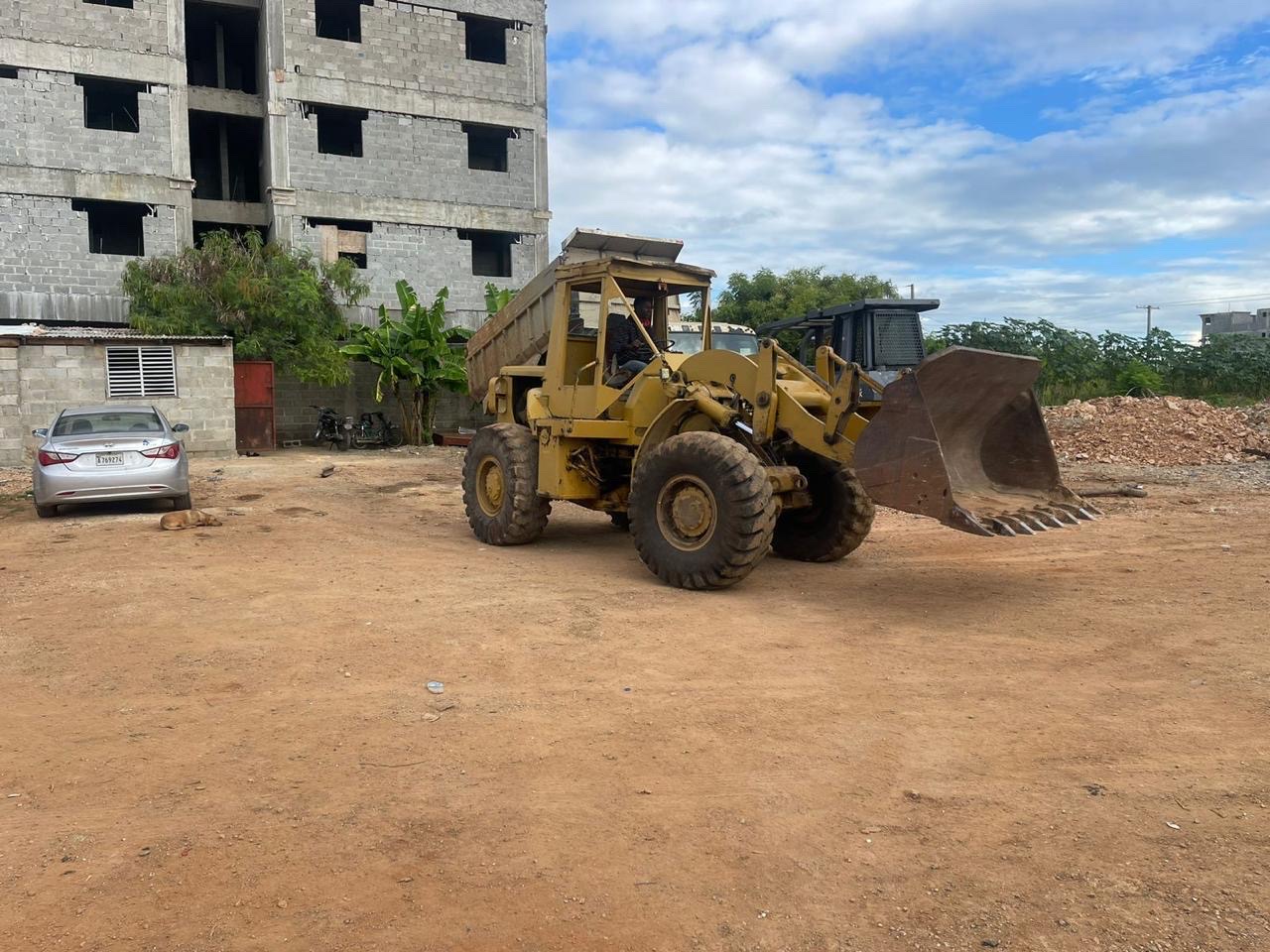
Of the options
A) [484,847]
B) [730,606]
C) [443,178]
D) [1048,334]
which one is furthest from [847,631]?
[1048,334]

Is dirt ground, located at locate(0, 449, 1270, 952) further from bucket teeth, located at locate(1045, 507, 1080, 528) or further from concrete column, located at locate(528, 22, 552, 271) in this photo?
concrete column, located at locate(528, 22, 552, 271)

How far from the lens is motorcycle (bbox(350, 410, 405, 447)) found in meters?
24.0

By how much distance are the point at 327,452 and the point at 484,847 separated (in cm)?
2079

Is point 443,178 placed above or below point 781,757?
above

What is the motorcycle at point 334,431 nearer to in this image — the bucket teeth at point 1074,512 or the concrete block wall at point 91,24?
the concrete block wall at point 91,24

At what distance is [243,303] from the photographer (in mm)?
22422

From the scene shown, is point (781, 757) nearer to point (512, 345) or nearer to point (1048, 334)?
point (512, 345)

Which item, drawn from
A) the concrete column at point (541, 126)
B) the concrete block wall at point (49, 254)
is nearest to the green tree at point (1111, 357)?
the concrete column at point (541, 126)

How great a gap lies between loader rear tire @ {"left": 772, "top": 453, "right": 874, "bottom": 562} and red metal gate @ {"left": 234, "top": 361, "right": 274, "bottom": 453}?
17.0 metres

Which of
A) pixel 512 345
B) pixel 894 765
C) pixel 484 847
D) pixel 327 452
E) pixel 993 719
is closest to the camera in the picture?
pixel 484 847

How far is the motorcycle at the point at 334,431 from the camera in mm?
23688

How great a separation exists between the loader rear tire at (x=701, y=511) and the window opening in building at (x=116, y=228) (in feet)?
76.1

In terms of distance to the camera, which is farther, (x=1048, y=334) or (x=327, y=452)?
(x=1048, y=334)

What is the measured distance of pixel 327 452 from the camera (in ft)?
75.5
